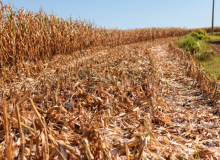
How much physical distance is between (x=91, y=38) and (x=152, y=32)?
1147 cm

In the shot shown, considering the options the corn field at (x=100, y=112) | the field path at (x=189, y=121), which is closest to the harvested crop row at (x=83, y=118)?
the corn field at (x=100, y=112)

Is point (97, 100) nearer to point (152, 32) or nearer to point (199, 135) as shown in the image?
point (199, 135)

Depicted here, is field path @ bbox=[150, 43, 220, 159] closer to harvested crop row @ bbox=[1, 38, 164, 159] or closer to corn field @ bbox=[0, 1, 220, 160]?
corn field @ bbox=[0, 1, 220, 160]

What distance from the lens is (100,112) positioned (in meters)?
2.52

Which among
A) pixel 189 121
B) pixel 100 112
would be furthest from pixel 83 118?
pixel 189 121

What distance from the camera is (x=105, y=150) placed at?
166cm

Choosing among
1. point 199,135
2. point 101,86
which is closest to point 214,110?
point 199,135

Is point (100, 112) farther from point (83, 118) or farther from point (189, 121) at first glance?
point (189, 121)

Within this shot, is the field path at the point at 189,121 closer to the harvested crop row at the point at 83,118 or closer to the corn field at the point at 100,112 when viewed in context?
the corn field at the point at 100,112

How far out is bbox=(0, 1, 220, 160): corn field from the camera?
5.39 ft

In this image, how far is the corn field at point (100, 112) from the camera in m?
1.64

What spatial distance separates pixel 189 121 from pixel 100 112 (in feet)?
3.88

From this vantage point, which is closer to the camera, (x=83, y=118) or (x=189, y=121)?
(x=83, y=118)

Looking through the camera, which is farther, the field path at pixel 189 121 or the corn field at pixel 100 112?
the field path at pixel 189 121
